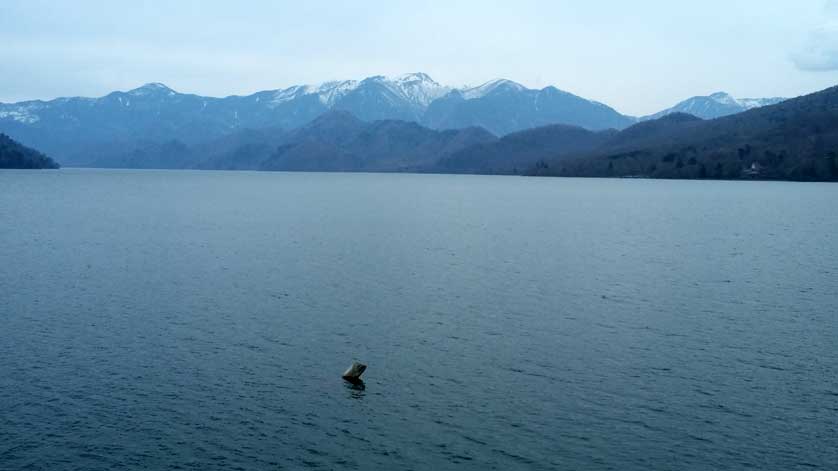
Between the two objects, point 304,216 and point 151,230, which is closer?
point 151,230

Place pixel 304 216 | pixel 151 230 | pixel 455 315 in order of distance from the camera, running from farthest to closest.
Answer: pixel 304 216 < pixel 151 230 < pixel 455 315

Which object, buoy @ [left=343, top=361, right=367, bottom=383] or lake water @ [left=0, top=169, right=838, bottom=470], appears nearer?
lake water @ [left=0, top=169, right=838, bottom=470]

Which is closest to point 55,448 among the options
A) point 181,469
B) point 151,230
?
point 181,469

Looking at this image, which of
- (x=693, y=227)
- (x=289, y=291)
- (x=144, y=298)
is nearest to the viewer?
(x=144, y=298)

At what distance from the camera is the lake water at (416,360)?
37.2m

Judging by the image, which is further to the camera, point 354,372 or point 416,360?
point 416,360

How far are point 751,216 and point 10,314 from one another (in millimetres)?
172214

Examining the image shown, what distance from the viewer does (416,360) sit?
5206 cm

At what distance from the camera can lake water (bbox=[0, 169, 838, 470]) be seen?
1465 inches

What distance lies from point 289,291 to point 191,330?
1787 centimetres

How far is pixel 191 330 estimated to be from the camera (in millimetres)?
59031

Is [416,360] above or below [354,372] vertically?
below

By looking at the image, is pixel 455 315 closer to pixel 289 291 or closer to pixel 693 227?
pixel 289 291

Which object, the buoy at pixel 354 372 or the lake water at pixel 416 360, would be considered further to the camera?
the buoy at pixel 354 372
